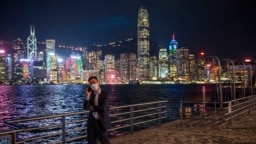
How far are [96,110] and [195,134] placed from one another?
18.6 ft

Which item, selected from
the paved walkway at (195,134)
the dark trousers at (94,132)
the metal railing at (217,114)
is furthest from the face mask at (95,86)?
the metal railing at (217,114)

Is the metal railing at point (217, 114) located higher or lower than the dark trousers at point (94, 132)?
lower

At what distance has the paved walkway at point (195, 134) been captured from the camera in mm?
10781

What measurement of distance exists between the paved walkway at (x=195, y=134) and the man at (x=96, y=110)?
3047 mm

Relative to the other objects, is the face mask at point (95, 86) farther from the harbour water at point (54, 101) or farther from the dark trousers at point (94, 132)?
the harbour water at point (54, 101)

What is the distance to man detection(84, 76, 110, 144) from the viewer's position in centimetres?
755

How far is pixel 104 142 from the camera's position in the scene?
7.70 meters

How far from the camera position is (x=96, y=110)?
757 cm

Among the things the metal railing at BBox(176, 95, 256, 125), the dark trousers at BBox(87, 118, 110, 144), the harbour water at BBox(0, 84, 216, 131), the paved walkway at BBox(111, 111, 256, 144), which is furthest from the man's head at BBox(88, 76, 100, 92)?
the harbour water at BBox(0, 84, 216, 131)

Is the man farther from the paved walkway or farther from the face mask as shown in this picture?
the paved walkway

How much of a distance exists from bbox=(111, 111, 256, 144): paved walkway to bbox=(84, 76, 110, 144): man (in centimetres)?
305

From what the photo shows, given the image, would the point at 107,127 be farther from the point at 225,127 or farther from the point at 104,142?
the point at 225,127

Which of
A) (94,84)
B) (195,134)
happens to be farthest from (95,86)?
(195,134)

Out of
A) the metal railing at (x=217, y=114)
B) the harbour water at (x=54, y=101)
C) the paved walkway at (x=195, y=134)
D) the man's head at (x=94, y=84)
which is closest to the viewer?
the man's head at (x=94, y=84)
